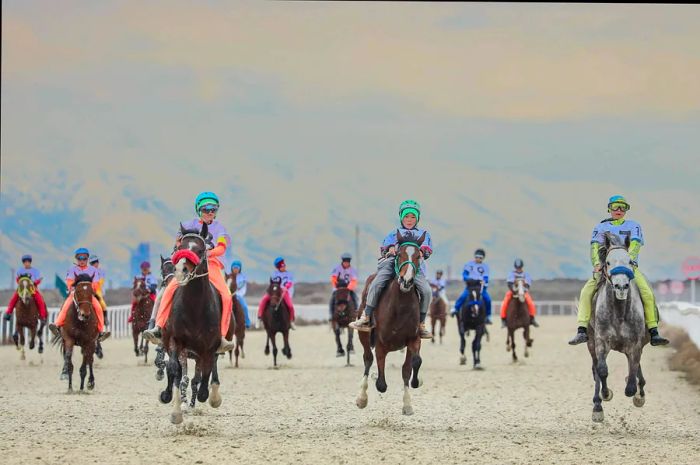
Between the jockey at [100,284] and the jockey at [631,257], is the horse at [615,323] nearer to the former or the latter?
the jockey at [631,257]

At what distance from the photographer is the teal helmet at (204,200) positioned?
14.7m

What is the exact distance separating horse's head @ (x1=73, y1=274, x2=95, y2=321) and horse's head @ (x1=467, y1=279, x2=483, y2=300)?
9.93 meters

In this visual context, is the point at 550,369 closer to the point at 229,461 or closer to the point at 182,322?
the point at 182,322

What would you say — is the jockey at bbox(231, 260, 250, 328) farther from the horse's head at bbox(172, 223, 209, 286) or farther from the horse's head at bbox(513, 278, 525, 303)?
the horse's head at bbox(172, 223, 209, 286)

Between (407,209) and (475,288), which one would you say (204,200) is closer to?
(407,209)

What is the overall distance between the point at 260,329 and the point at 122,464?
40.7 metres

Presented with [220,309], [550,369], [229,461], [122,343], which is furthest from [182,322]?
[122,343]

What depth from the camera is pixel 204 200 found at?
14.7 metres

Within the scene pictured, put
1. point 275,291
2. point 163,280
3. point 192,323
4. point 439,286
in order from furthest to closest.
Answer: point 439,286 < point 275,291 < point 163,280 < point 192,323

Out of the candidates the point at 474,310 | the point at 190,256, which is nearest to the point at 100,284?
the point at 474,310

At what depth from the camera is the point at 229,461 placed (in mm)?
11711

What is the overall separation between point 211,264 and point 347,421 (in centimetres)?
270

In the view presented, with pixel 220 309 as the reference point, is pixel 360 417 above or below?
below

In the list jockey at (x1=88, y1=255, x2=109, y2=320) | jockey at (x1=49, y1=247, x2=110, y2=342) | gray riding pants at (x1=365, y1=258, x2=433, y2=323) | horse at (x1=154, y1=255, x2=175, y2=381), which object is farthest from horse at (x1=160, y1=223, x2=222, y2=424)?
jockey at (x1=88, y1=255, x2=109, y2=320)
